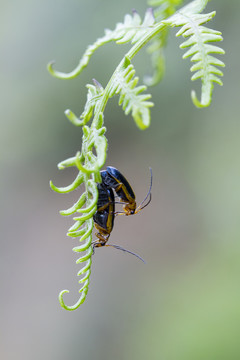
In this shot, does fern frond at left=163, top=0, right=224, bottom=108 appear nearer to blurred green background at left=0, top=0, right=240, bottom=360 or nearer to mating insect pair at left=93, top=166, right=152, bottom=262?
mating insect pair at left=93, top=166, right=152, bottom=262

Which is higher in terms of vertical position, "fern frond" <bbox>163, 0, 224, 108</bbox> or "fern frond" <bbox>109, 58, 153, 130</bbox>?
"fern frond" <bbox>163, 0, 224, 108</bbox>

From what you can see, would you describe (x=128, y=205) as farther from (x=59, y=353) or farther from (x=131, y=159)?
(x=131, y=159)

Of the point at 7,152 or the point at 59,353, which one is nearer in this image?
the point at 59,353

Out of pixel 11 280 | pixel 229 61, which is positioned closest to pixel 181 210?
pixel 229 61

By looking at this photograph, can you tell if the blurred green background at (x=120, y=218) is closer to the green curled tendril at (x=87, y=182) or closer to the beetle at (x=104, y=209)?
the beetle at (x=104, y=209)

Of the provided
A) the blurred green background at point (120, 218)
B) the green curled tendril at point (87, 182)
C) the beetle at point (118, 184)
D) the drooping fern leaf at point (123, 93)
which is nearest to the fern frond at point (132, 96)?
the drooping fern leaf at point (123, 93)

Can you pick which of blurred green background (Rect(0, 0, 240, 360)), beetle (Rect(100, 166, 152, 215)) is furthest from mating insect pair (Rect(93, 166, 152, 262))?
blurred green background (Rect(0, 0, 240, 360))
